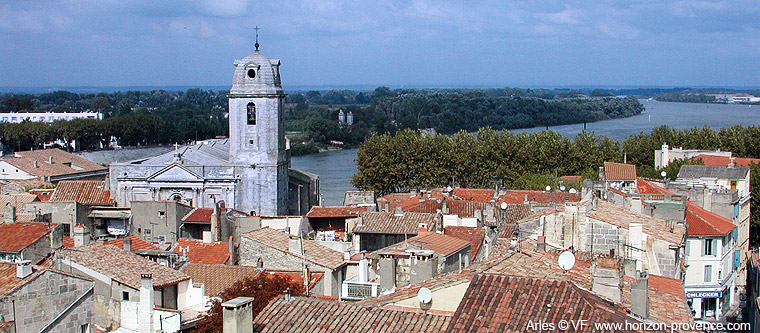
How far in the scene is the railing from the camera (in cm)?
1342

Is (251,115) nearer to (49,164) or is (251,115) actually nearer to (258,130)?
(258,130)

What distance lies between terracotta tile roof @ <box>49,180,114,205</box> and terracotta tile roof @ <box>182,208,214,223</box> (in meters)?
6.07

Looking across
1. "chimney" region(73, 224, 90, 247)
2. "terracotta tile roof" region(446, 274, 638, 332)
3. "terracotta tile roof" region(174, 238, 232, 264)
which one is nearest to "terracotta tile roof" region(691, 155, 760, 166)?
"terracotta tile roof" region(174, 238, 232, 264)

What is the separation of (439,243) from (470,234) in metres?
3.07

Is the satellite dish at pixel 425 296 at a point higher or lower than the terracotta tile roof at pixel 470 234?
higher

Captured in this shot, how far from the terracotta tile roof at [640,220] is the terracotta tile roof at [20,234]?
10.2m

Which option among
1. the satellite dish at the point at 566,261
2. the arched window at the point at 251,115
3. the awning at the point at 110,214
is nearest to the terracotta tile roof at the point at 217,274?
the satellite dish at the point at 566,261

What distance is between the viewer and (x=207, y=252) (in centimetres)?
1956

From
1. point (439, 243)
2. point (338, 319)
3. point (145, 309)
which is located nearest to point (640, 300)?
point (338, 319)

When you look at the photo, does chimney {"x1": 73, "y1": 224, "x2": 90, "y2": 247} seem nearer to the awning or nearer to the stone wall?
the stone wall

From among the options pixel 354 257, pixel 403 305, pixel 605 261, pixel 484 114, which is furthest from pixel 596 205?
pixel 484 114

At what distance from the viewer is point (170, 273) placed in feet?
50.5

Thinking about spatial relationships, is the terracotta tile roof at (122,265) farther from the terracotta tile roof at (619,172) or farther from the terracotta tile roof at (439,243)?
the terracotta tile roof at (619,172)

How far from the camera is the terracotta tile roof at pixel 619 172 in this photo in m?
33.8
